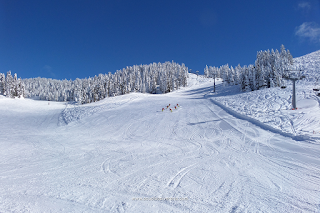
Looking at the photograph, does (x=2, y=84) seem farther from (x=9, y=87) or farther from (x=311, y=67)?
(x=311, y=67)

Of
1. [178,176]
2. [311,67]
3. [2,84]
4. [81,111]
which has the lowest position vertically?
[178,176]

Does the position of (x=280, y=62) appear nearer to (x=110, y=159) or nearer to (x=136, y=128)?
(x=136, y=128)

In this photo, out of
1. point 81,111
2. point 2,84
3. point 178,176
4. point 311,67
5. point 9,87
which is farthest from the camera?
point 2,84

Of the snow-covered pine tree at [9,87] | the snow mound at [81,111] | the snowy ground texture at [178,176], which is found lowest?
the snowy ground texture at [178,176]

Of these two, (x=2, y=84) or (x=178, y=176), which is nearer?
(x=178, y=176)

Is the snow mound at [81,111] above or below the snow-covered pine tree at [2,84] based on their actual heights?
below

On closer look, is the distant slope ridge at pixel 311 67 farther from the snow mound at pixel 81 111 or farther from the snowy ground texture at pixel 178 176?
the snow mound at pixel 81 111

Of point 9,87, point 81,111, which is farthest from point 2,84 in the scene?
point 81,111

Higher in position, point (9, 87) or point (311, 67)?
point (311, 67)

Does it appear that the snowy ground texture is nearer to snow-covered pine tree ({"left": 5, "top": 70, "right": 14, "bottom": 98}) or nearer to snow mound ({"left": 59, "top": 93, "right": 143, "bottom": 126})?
snow mound ({"left": 59, "top": 93, "right": 143, "bottom": 126})

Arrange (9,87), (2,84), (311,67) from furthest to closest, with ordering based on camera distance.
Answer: (2,84), (9,87), (311,67)

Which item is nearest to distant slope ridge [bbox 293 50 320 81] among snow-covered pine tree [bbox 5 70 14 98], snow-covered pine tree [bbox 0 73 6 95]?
snow-covered pine tree [bbox 5 70 14 98]

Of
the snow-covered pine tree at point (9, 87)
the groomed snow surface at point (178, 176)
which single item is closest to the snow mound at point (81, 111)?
the groomed snow surface at point (178, 176)

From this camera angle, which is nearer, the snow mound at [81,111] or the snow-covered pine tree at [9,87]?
the snow mound at [81,111]
